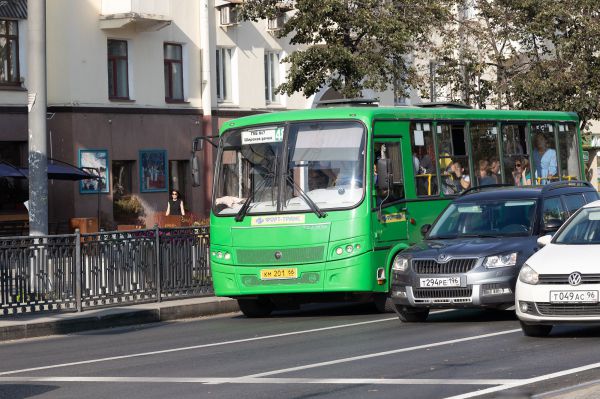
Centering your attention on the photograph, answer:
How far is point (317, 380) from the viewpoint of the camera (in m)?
12.2

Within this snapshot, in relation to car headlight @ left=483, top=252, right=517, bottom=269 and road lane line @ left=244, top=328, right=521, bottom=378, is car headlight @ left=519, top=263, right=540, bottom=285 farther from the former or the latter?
car headlight @ left=483, top=252, right=517, bottom=269

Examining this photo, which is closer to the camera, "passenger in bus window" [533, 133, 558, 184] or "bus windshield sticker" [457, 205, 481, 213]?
"bus windshield sticker" [457, 205, 481, 213]

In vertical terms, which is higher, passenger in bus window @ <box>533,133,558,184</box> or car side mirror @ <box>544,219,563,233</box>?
passenger in bus window @ <box>533,133,558,184</box>

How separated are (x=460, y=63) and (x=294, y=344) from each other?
26277 millimetres

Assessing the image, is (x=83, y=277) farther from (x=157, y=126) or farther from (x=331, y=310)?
(x=157, y=126)

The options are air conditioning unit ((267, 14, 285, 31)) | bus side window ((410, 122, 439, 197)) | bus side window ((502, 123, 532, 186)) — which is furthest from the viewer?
air conditioning unit ((267, 14, 285, 31))

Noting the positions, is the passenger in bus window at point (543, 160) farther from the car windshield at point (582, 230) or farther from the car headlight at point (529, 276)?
the car headlight at point (529, 276)

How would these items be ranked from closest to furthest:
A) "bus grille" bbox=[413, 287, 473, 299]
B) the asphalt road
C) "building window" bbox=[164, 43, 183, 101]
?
the asphalt road, "bus grille" bbox=[413, 287, 473, 299], "building window" bbox=[164, 43, 183, 101]

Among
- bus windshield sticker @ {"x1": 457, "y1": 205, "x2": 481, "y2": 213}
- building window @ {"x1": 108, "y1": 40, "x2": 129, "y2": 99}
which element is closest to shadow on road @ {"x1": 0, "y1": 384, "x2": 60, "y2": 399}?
bus windshield sticker @ {"x1": 457, "y1": 205, "x2": 481, "y2": 213}

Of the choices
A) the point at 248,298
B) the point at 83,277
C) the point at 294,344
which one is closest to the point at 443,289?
the point at 294,344

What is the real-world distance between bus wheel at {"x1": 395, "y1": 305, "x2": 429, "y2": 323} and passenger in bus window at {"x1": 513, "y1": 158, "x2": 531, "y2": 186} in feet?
22.3

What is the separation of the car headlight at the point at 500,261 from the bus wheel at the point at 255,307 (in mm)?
4936

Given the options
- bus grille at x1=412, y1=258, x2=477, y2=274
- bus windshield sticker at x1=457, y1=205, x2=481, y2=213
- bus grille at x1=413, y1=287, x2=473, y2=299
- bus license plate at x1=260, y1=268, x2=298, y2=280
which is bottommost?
bus grille at x1=413, y1=287, x2=473, y2=299

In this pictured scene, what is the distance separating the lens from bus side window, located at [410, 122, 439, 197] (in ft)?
69.3
